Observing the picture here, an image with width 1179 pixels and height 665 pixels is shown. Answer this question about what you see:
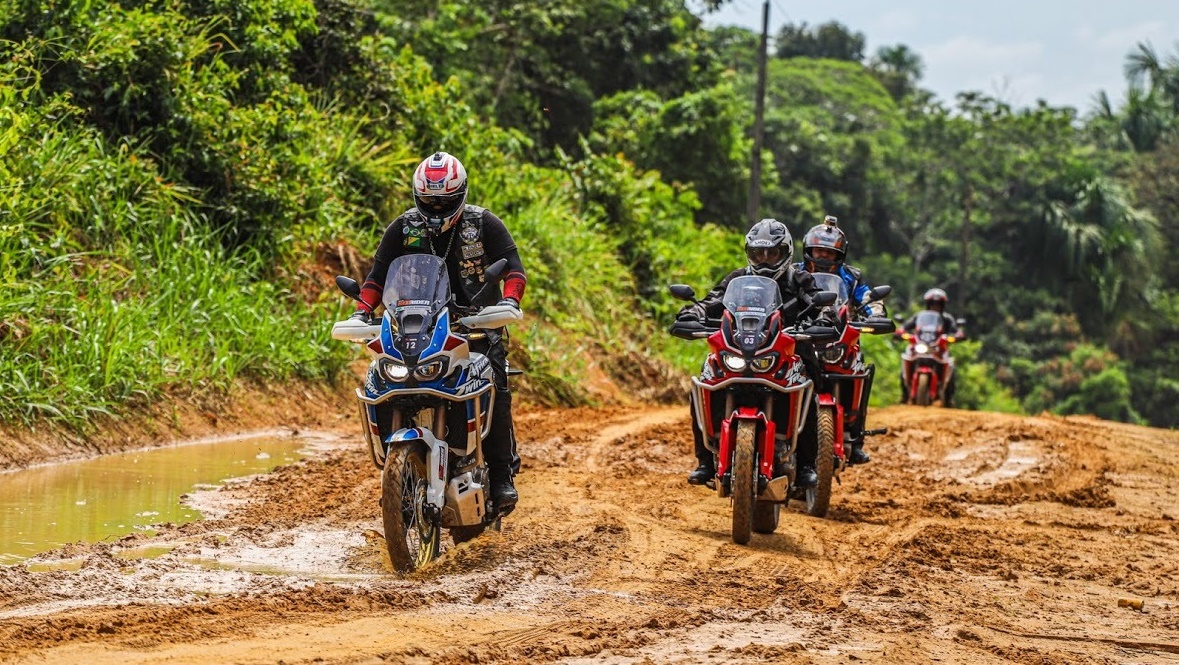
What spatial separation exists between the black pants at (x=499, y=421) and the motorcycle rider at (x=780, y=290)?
1475mm

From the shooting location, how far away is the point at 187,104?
50.8 feet

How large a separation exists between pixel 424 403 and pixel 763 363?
2.32 m

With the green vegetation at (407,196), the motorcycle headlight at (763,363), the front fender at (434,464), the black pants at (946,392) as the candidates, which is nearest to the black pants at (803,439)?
the motorcycle headlight at (763,363)

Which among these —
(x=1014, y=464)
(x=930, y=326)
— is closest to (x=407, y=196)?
(x=930, y=326)

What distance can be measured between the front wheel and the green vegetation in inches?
183

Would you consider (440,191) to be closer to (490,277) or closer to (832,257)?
(490,277)

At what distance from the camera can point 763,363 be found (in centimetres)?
841

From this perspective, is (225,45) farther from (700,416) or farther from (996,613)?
(996,613)

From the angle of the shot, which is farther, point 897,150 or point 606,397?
point 897,150

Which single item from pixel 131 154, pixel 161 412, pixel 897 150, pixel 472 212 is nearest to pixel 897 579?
pixel 472 212

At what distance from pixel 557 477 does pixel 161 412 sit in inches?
143

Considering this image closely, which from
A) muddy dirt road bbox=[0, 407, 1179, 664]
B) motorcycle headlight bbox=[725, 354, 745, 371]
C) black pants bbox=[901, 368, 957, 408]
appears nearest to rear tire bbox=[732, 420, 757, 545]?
muddy dirt road bbox=[0, 407, 1179, 664]

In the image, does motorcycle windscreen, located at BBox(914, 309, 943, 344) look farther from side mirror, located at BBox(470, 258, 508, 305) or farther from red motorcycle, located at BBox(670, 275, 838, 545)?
side mirror, located at BBox(470, 258, 508, 305)

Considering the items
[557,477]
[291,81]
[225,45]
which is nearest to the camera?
[557,477]
